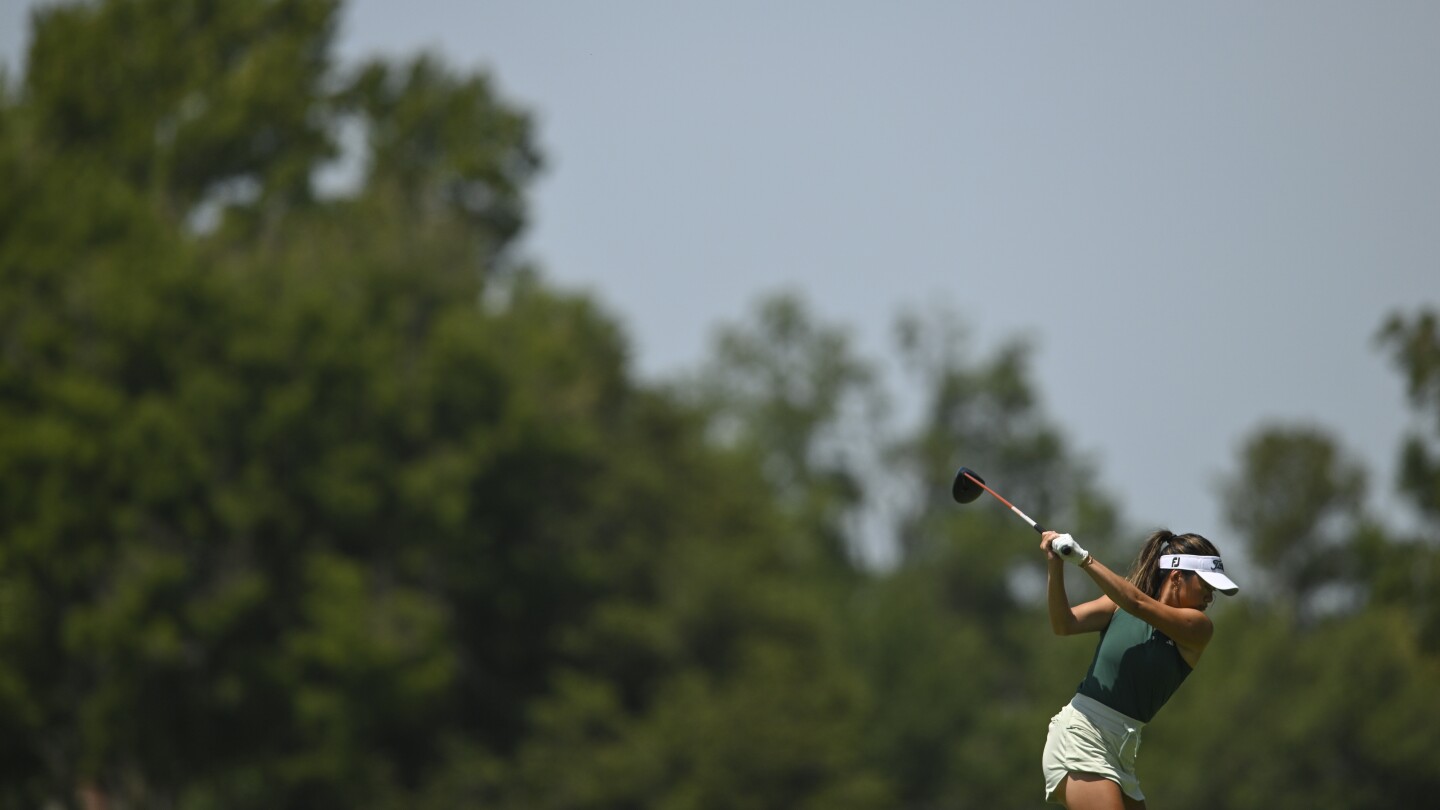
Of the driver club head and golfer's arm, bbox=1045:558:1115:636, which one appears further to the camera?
the driver club head

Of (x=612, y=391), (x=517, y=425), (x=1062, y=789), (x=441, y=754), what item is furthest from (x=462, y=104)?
(x=1062, y=789)

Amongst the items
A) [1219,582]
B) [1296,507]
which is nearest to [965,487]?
[1219,582]

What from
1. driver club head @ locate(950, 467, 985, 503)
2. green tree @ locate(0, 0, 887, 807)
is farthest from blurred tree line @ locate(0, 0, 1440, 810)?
driver club head @ locate(950, 467, 985, 503)

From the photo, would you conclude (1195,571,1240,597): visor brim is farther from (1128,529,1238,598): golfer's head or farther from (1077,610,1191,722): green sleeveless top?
(1077,610,1191,722): green sleeveless top

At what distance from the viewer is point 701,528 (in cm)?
5828

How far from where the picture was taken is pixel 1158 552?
10164mm

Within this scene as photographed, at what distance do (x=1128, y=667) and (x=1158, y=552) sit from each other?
0.63 m

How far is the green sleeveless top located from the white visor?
34 centimetres

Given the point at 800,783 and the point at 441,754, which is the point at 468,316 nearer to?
the point at 441,754

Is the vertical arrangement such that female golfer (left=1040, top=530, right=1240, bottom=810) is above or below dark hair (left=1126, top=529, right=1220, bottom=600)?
below

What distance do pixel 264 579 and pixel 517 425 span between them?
26.6 ft

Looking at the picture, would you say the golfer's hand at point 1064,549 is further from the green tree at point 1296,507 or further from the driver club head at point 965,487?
the green tree at point 1296,507

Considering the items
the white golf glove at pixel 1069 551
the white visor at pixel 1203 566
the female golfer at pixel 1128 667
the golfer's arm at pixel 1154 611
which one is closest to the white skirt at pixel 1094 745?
the female golfer at pixel 1128 667

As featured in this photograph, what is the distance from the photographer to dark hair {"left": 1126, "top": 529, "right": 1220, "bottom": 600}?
10.1m
